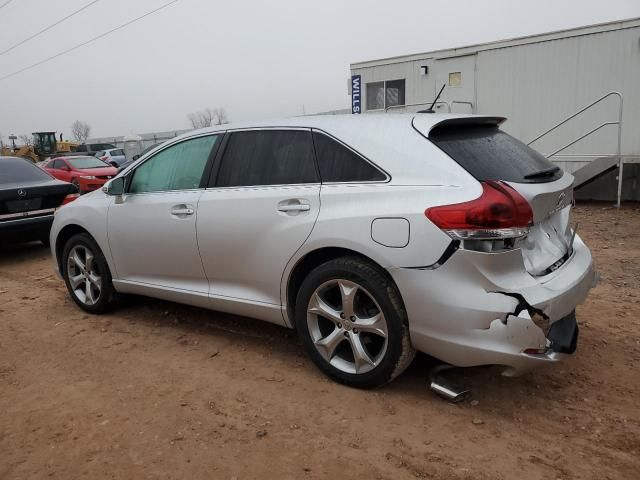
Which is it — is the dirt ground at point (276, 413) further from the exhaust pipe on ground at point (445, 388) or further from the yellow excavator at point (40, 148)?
the yellow excavator at point (40, 148)

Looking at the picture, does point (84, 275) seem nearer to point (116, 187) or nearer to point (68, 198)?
point (116, 187)

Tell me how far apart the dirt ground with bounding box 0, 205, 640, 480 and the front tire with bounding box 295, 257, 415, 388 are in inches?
6.2

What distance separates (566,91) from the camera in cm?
1107

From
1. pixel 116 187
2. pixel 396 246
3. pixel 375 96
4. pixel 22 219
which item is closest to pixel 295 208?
pixel 396 246

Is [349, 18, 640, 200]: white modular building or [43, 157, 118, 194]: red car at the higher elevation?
[349, 18, 640, 200]: white modular building

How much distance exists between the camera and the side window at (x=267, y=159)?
3.33 m

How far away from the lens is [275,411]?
297 cm

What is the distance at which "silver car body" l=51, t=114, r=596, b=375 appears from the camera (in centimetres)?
262

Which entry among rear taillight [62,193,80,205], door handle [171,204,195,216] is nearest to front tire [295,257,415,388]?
door handle [171,204,195,216]

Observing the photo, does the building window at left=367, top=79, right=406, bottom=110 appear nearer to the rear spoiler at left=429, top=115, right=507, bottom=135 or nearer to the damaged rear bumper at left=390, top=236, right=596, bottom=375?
the rear spoiler at left=429, top=115, right=507, bottom=135

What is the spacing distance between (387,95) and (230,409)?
1244cm

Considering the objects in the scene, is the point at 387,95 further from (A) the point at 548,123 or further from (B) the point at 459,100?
(A) the point at 548,123

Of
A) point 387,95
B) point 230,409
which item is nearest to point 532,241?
point 230,409

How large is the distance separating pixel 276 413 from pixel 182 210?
5.43 ft
